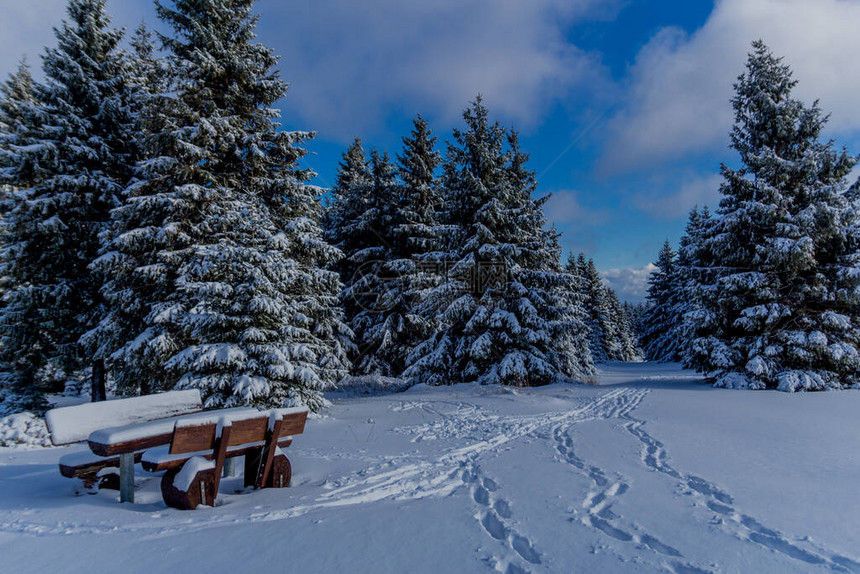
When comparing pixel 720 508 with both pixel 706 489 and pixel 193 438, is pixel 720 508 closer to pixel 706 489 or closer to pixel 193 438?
pixel 706 489


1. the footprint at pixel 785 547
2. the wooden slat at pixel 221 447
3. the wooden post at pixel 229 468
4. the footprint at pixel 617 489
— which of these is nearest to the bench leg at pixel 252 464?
the wooden post at pixel 229 468

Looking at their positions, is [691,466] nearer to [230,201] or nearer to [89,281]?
[230,201]

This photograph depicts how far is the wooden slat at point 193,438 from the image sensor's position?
3.78 m

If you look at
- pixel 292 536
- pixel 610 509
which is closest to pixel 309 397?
pixel 292 536

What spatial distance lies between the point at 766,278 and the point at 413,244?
13425mm

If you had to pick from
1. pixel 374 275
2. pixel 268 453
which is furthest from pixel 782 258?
pixel 268 453

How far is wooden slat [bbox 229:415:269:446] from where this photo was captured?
423cm

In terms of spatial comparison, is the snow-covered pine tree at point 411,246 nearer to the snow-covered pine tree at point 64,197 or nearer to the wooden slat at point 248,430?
the snow-covered pine tree at point 64,197

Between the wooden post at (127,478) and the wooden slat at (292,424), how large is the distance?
1496 mm

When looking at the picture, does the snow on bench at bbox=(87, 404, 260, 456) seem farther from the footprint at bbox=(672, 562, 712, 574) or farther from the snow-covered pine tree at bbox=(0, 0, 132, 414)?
the snow-covered pine tree at bbox=(0, 0, 132, 414)

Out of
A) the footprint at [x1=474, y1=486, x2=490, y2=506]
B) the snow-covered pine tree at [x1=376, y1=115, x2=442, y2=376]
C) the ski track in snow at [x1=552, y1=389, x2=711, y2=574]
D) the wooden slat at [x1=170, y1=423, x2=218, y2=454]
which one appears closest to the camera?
the ski track in snow at [x1=552, y1=389, x2=711, y2=574]

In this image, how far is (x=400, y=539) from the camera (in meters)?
3.19

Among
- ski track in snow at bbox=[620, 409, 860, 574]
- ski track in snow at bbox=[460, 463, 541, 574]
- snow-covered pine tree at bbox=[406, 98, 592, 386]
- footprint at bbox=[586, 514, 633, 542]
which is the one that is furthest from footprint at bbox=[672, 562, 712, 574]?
snow-covered pine tree at bbox=[406, 98, 592, 386]

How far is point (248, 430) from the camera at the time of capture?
439 centimetres
